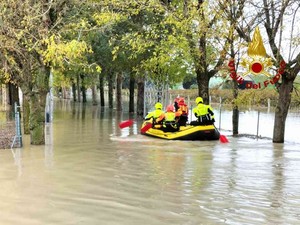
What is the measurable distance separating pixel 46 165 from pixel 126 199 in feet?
13.4

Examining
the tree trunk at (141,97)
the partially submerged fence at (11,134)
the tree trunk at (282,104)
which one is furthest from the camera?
the tree trunk at (141,97)

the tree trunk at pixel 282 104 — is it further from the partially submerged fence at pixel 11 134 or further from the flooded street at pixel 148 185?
the partially submerged fence at pixel 11 134

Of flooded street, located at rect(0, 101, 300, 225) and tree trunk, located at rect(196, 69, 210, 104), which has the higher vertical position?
tree trunk, located at rect(196, 69, 210, 104)

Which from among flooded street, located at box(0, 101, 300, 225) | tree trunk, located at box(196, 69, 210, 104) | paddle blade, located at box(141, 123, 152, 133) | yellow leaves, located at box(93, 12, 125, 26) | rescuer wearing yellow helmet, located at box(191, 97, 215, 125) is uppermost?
yellow leaves, located at box(93, 12, 125, 26)

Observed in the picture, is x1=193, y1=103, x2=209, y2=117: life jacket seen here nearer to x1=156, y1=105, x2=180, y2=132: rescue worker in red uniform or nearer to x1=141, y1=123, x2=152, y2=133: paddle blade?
x1=156, y1=105, x2=180, y2=132: rescue worker in red uniform

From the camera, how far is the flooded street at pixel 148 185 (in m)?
6.86

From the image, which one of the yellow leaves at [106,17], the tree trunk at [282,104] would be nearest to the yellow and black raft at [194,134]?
Result: the tree trunk at [282,104]

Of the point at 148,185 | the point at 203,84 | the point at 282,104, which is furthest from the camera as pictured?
the point at 203,84

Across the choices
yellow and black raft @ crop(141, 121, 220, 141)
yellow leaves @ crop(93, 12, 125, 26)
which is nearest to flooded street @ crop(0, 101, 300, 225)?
yellow and black raft @ crop(141, 121, 220, 141)

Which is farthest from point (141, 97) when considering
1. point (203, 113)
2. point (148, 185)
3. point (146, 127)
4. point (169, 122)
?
point (148, 185)

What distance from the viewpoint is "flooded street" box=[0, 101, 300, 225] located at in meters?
6.86

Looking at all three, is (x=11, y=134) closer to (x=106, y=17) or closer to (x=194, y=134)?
(x=106, y=17)

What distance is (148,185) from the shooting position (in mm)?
9055

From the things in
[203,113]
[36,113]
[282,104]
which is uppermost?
[282,104]
